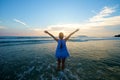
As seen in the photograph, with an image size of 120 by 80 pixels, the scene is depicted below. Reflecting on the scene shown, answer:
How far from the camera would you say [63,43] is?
21.2 ft

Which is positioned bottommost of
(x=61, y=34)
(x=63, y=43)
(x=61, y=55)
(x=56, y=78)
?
(x=56, y=78)

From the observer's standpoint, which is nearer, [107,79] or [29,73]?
[107,79]

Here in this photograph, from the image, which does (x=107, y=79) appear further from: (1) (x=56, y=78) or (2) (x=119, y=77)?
(1) (x=56, y=78)

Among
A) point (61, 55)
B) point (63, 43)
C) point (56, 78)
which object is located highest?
point (63, 43)

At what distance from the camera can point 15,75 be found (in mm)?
5859

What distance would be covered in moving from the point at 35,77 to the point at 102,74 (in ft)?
11.7

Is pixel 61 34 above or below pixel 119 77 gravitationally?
above

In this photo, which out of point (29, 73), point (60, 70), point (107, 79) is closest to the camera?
point (107, 79)

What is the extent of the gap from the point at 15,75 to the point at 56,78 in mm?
2205

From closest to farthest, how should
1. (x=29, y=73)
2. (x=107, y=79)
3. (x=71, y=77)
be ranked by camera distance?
(x=107, y=79) < (x=71, y=77) < (x=29, y=73)

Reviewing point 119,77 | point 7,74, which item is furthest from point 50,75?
point 119,77

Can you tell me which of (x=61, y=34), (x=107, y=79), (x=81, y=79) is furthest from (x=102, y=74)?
(x=61, y=34)

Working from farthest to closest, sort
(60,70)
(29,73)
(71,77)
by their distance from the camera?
(60,70)
(29,73)
(71,77)

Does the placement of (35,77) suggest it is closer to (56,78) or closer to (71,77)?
(56,78)
